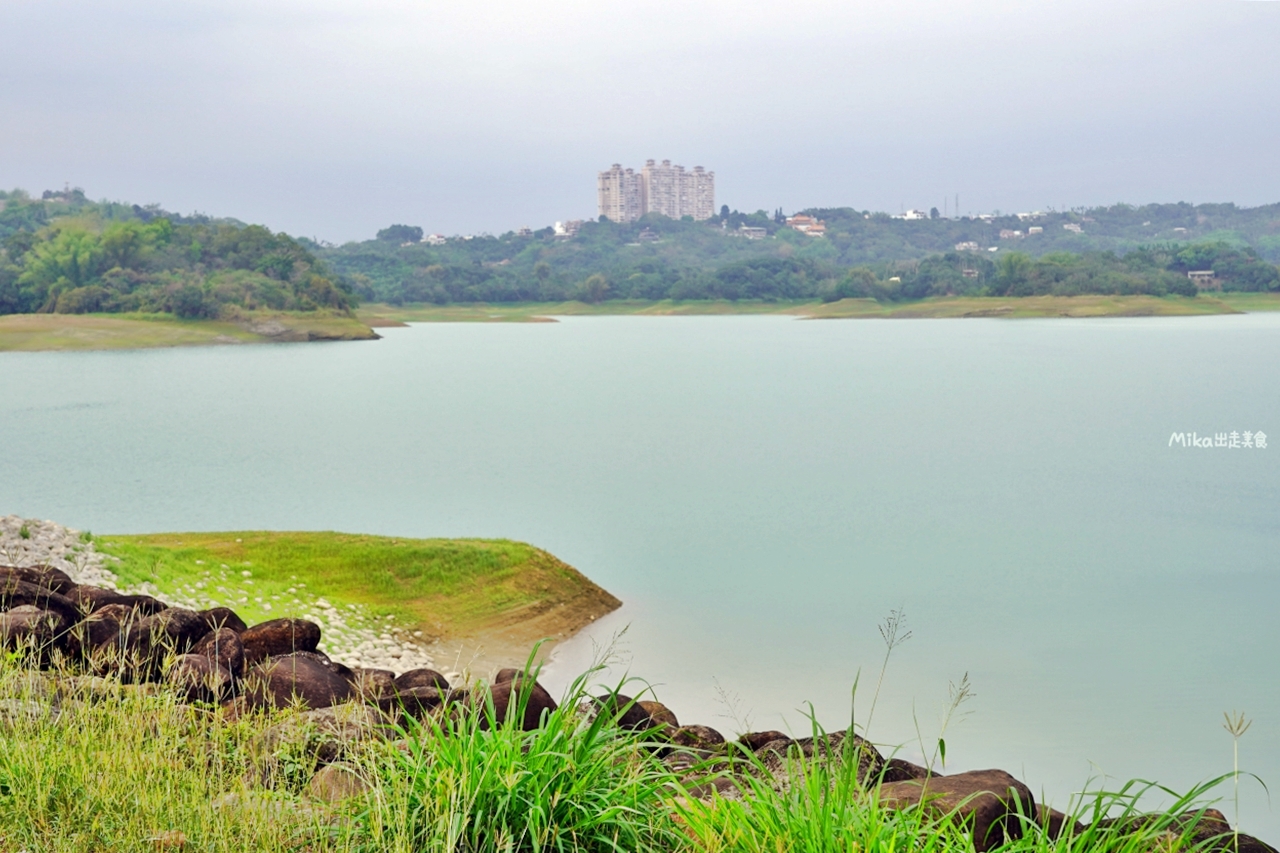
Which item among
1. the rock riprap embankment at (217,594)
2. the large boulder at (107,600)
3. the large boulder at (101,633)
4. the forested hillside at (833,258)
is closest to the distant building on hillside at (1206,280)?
the forested hillside at (833,258)

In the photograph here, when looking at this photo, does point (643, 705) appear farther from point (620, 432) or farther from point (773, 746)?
point (620, 432)

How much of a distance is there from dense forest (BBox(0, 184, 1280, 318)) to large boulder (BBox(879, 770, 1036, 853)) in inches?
3291

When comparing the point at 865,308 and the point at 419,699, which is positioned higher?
the point at 865,308

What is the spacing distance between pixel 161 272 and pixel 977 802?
299 ft

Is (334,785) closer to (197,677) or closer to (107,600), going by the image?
(197,677)

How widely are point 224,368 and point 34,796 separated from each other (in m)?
63.1

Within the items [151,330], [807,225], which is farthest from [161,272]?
[807,225]

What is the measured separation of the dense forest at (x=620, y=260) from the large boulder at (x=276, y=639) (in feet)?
264

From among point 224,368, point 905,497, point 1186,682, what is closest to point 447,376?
point 224,368

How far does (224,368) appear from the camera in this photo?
62.8m

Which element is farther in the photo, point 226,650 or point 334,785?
point 226,650

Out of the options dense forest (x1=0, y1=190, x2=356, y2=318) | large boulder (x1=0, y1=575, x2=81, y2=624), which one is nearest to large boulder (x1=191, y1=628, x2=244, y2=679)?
large boulder (x1=0, y1=575, x2=81, y2=624)

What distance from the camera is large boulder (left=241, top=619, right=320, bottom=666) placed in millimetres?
6383

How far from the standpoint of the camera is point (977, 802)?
431cm
